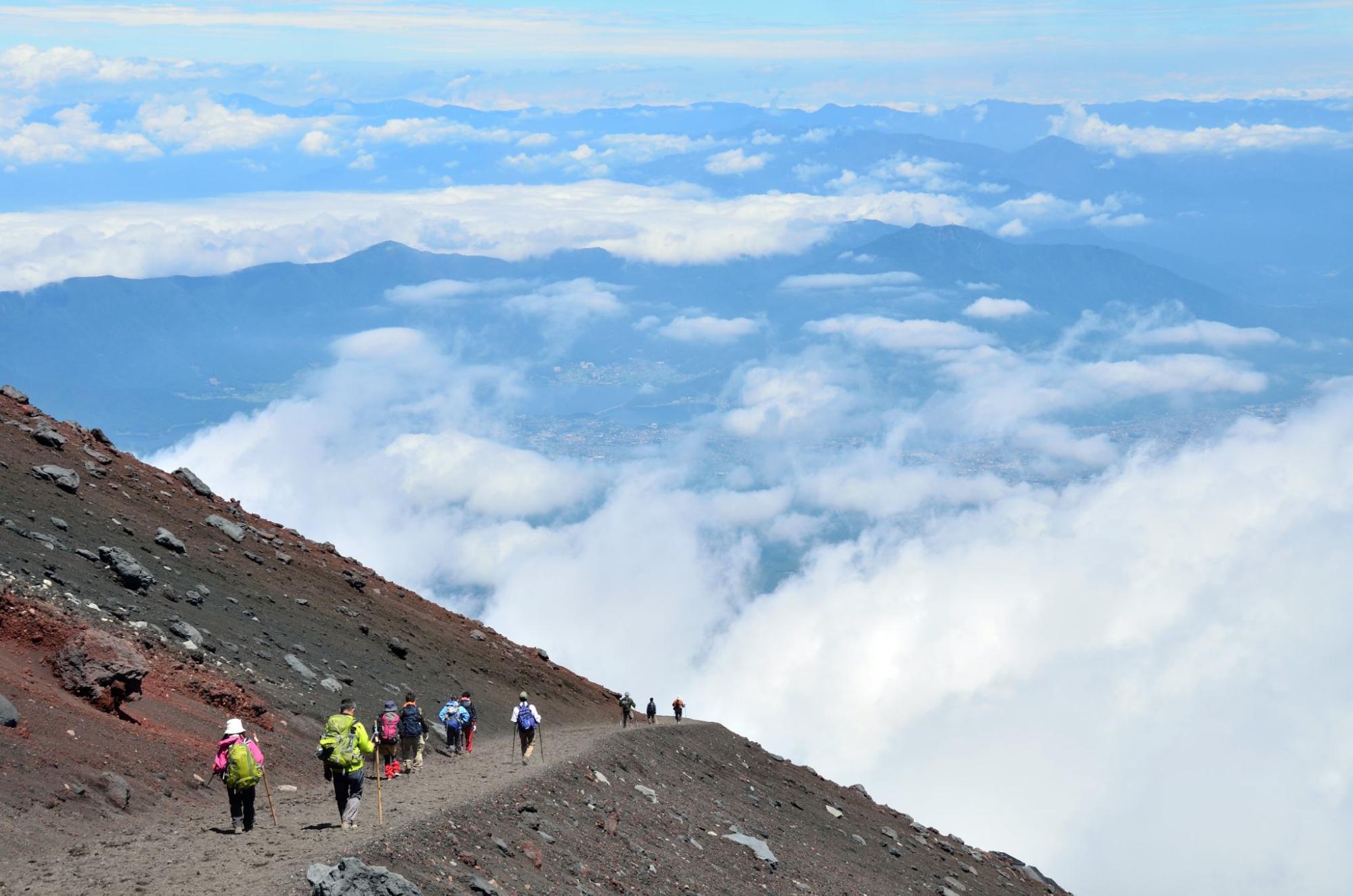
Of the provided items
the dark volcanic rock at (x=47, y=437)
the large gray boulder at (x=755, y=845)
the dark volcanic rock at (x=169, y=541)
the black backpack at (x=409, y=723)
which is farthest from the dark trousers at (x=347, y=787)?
the dark volcanic rock at (x=47, y=437)

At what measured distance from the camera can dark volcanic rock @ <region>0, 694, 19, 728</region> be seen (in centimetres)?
1616

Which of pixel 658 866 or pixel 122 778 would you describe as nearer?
pixel 122 778

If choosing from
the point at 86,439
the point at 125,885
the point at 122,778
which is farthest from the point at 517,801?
the point at 86,439

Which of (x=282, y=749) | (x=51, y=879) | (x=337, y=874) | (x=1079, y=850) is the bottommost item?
(x=51, y=879)

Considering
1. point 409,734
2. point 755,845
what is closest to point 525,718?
point 409,734

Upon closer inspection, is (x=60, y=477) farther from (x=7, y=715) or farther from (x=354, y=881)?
(x=354, y=881)

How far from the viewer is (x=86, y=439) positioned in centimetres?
3694

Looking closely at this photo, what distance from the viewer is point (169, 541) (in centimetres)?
3058

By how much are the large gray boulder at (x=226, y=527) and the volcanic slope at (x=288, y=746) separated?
0.09m

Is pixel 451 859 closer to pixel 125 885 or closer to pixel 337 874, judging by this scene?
pixel 337 874

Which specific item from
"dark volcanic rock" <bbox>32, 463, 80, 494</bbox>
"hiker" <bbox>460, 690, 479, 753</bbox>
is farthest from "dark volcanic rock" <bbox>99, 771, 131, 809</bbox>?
"dark volcanic rock" <bbox>32, 463, 80, 494</bbox>

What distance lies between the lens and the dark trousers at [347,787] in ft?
48.6

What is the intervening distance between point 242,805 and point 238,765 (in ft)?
3.31

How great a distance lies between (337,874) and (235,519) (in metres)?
27.0
